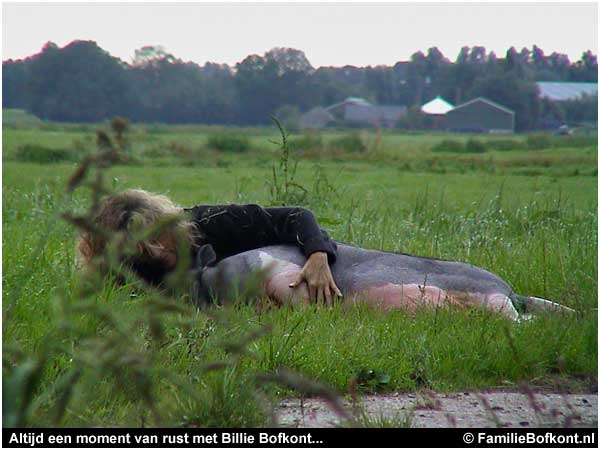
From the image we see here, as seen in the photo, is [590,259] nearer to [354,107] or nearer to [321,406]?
[321,406]

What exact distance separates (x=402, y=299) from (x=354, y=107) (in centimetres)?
3324

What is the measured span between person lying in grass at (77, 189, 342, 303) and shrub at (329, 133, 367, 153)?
2983 centimetres

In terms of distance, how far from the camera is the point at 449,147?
45781 millimetres

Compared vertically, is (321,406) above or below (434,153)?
above

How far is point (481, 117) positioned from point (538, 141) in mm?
3098

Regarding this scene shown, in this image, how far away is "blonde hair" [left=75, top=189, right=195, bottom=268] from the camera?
4.85 m

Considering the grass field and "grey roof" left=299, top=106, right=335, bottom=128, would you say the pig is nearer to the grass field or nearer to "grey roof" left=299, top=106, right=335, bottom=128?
the grass field

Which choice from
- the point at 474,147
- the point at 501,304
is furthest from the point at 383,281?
the point at 474,147

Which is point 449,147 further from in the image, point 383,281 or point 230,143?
point 383,281

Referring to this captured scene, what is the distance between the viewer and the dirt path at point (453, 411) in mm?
3244

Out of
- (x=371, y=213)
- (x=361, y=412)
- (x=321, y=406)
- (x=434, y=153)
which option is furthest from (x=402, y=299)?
(x=434, y=153)

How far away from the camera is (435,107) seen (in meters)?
45.6
